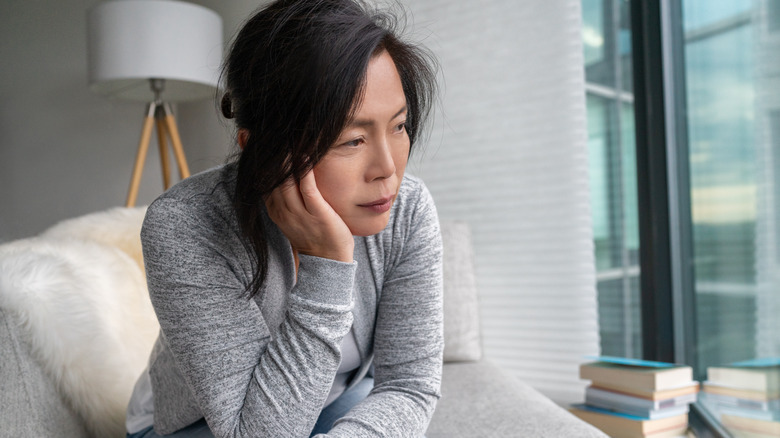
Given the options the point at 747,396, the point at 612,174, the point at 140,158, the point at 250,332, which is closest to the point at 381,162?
the point at 250,332

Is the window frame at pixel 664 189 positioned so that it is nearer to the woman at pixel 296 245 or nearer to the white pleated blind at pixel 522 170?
the white pleated blind at pixel 522 170

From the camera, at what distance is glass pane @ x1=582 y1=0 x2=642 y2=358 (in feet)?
6.70

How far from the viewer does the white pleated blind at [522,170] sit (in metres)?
1.88

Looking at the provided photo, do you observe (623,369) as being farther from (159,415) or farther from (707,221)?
(159,415)

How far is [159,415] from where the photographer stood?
3.15 ft

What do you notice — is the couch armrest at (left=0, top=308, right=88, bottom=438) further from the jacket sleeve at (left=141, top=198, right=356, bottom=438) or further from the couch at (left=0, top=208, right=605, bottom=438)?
the jacket sleeve at (left=141, top=198, right=356, bottom=438)

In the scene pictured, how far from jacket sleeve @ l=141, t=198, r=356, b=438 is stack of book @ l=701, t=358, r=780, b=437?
939 millimetres

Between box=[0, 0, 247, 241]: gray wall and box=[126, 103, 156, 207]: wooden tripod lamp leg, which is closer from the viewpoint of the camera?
box=[126, 103, 156, 207]: wooden tripod lamp leg

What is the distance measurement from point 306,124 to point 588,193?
4.45 ft

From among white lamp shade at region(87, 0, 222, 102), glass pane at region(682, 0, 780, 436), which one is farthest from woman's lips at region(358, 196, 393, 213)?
white lamp shade at region(87, 0, 222, 102)

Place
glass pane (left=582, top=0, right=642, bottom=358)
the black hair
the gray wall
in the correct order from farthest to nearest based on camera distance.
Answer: the gray wall, glass pane (left=582, top=0, right=642, bottom=358), the black hair

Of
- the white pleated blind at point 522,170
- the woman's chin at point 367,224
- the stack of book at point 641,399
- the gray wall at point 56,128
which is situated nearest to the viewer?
the woman's chin at point 367,224

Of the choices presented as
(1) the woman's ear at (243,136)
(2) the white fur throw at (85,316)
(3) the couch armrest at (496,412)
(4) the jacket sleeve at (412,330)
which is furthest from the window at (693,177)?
(2) the white fur throw at (85,316)

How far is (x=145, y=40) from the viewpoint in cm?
213
